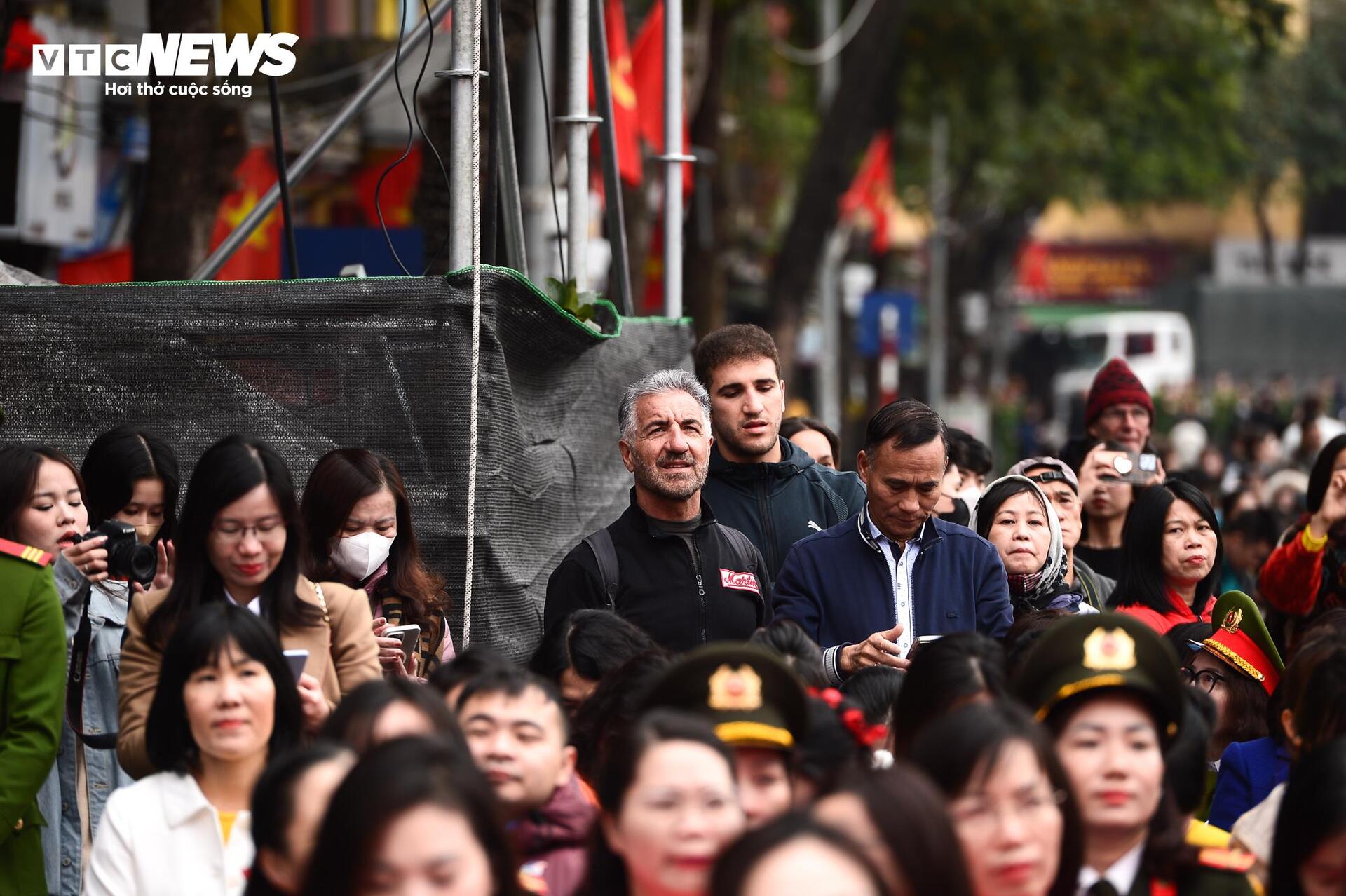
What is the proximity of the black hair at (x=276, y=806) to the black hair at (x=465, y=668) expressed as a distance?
2.33ft

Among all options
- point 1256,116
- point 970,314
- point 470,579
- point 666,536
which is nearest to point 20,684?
point 470,579

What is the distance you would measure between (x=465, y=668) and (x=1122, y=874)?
5.06 feet

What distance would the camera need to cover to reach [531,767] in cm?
437

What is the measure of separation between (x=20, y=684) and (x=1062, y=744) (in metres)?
2.67

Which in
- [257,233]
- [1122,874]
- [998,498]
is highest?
[257,233]

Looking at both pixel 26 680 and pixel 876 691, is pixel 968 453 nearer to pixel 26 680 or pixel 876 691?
pixel 876 691

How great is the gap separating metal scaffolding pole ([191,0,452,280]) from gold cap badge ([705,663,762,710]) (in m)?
3.09

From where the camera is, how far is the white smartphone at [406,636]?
19.0 ft

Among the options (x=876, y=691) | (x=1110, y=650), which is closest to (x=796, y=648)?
(x=876, y=691)

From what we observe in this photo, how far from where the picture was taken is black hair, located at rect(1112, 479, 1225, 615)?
23.9 feet

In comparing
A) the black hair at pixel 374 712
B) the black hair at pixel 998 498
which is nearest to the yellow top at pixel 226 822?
the black hair at pixel 374 712

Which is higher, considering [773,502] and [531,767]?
[773,502]

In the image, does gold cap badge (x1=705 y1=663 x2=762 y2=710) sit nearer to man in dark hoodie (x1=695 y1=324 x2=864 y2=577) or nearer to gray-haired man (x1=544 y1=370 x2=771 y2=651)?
gray-haired man (x1=544 y1=370 x2=771 y2=651)

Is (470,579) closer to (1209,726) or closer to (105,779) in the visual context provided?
(105,779)
